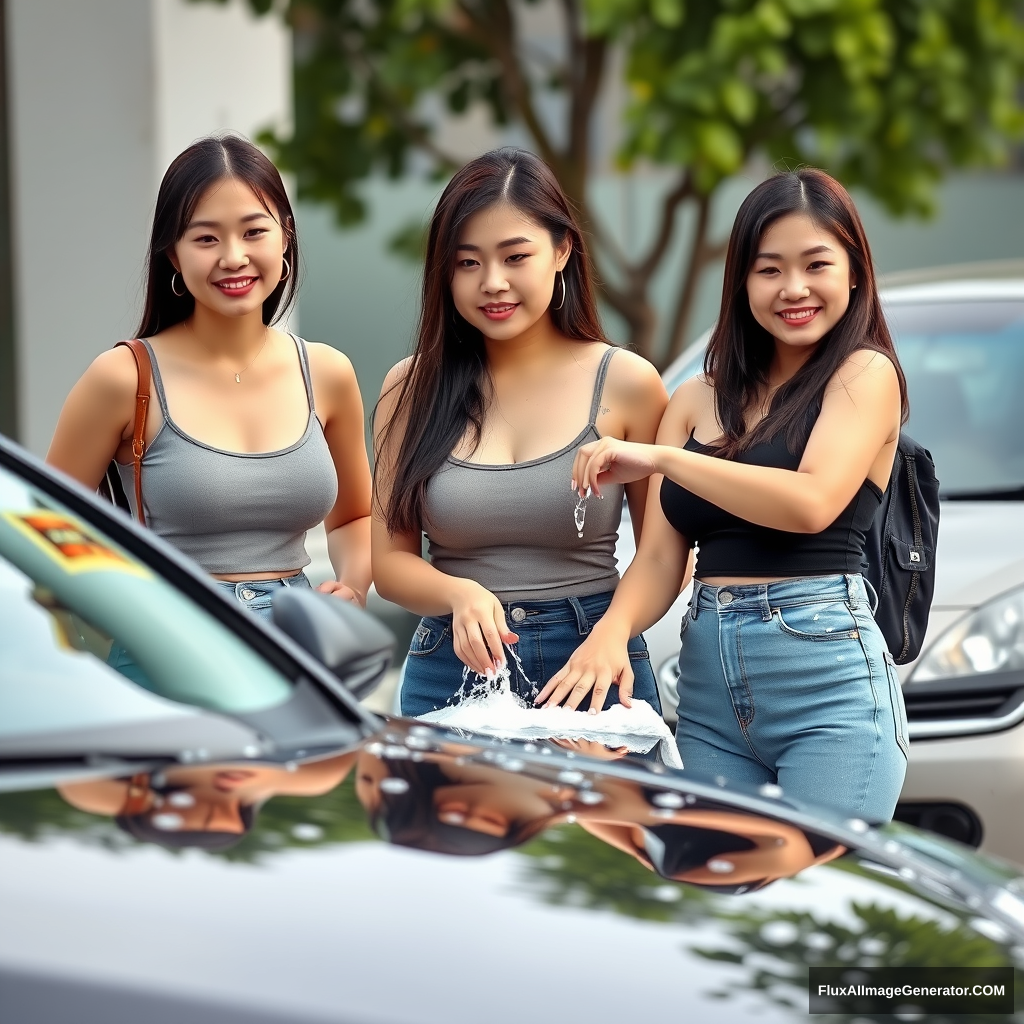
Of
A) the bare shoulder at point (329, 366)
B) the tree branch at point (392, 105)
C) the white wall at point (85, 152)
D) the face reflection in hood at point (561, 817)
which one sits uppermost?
the tree branch at point (392, 105)

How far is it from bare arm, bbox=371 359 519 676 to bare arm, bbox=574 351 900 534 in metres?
0.28

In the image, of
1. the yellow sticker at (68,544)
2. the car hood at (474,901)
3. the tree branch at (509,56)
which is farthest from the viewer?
the tree branch at (509,56)

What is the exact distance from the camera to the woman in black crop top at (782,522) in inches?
106

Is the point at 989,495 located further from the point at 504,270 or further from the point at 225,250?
the point at 225,250

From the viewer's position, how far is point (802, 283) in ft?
9.24

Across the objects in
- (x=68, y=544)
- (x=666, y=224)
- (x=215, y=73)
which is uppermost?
(x=215, y=73)

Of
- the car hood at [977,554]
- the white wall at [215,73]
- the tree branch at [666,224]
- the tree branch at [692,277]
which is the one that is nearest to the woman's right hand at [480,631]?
the car hood at [977,554]

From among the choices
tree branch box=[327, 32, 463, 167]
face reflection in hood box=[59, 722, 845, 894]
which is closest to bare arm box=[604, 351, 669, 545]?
face reflection in hood box=[59, 722, 845, 894]

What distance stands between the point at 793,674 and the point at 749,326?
629mm

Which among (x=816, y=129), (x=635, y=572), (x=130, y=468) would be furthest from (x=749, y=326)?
(x=816, y=129)

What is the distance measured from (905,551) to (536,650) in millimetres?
682

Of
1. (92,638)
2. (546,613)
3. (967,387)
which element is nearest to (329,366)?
(546,613)

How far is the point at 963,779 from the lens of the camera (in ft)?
12.3

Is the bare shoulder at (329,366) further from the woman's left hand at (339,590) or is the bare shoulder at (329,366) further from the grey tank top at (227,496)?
the woman's left hand at (339,590)
